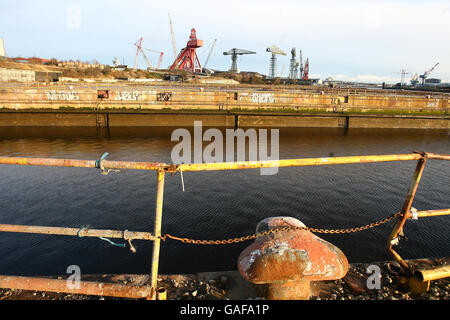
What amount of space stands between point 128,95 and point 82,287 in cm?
2170

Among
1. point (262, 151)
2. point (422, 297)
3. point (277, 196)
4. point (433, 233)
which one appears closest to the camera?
point (422, 297)

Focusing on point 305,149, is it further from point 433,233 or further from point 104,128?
point 104,128

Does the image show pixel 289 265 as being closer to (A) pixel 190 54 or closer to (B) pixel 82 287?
(B) pixel 82 287

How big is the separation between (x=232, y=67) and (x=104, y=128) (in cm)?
11220

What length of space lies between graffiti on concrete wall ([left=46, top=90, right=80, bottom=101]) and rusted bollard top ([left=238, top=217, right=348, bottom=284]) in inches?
921

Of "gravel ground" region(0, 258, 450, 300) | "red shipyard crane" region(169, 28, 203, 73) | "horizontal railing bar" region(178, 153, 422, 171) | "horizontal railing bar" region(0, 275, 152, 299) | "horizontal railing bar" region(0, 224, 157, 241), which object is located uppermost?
"red shipyard crane" region(169, 28, 203, 73)

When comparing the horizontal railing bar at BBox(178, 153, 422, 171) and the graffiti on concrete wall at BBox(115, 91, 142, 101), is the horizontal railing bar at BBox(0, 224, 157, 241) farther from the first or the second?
the graffiti on concrete wall at BBox(115, 91, 142, 101)

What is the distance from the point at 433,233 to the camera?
6.96 m

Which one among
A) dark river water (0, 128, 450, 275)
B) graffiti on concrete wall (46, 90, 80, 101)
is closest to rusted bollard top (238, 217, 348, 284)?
dark river water (0, 128, 450, 275)

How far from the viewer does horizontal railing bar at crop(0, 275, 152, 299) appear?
107 inches

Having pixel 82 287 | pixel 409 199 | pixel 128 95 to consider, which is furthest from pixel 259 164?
pixel 128 95

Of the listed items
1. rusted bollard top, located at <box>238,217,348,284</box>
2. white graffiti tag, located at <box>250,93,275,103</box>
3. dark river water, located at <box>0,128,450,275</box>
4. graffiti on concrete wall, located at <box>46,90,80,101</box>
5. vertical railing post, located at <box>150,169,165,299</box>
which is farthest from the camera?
white graffiti tag, located at <box>250,93,275,103</box>

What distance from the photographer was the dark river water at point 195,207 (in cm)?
582
